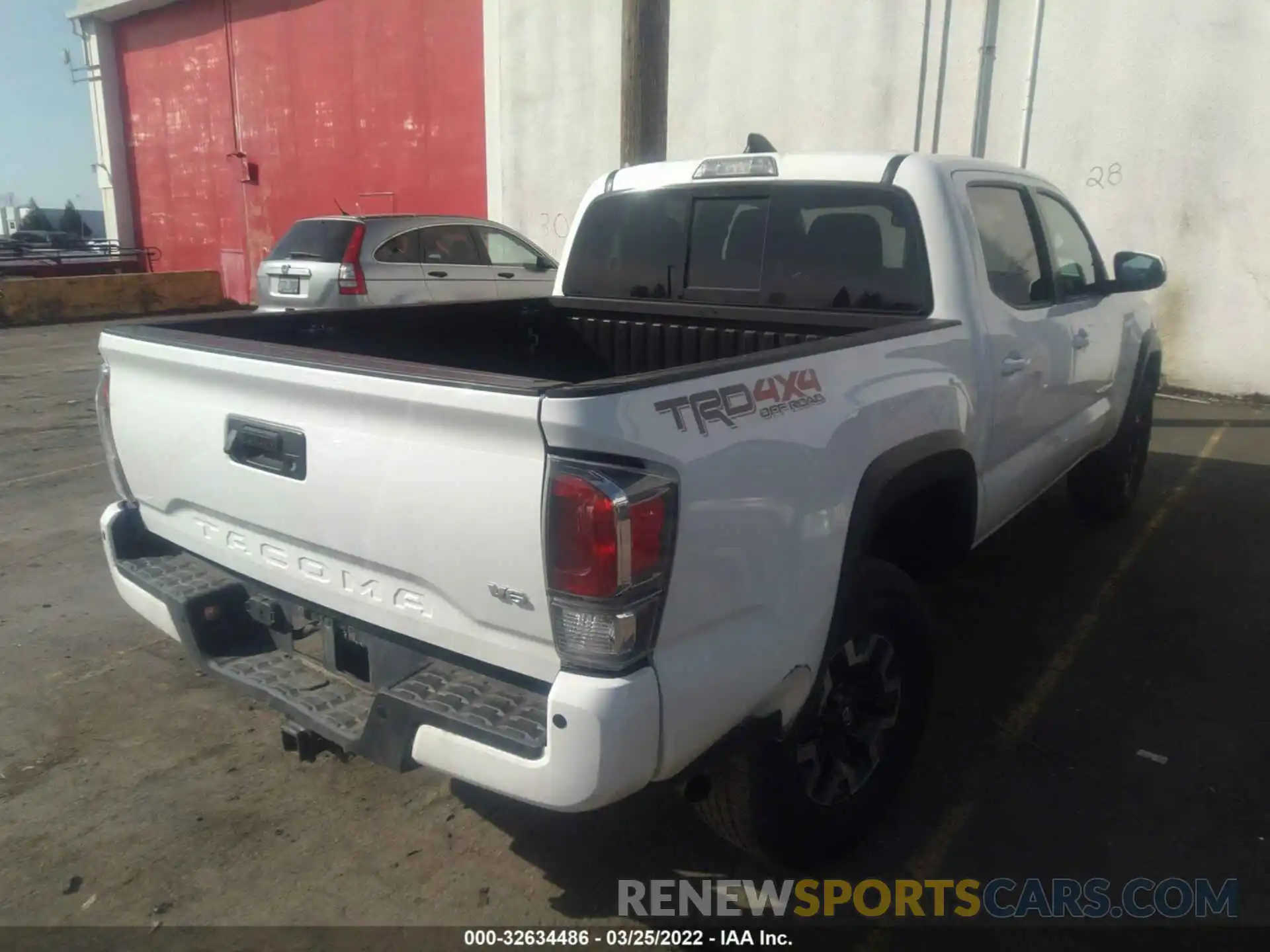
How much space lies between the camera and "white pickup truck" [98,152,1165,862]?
1.94 meters

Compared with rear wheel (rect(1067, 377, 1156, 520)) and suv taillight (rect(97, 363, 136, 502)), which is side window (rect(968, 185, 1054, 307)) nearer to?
rear wheel (rect(1067, 377, 1156, 520))

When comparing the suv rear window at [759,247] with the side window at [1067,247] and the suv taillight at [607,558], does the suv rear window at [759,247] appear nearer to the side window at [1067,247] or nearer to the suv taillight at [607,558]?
the side window at [1067,247]

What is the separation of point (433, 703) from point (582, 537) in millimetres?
572

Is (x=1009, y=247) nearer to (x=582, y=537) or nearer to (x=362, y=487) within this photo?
(x=582, y=537)

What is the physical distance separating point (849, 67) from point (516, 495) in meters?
10.5

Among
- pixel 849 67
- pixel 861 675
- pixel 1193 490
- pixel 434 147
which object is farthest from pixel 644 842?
pixel 434 147

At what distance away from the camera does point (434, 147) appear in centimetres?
1520

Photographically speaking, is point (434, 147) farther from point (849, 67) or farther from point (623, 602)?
point (623, 602)

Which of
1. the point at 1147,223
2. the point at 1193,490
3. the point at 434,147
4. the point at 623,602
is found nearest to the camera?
the point at 623,602

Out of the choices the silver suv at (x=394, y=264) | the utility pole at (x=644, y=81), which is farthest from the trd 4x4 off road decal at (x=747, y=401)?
the silver suv at (x=394, y=264)

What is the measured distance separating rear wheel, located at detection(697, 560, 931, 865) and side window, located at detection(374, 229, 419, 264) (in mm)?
8779

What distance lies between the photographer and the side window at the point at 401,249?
10430mm

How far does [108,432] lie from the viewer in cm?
300

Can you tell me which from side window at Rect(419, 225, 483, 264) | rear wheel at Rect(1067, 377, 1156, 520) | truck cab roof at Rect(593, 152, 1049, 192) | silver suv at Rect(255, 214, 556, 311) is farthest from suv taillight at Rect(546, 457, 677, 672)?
side window at Rect(419, 225, 483, 264)
